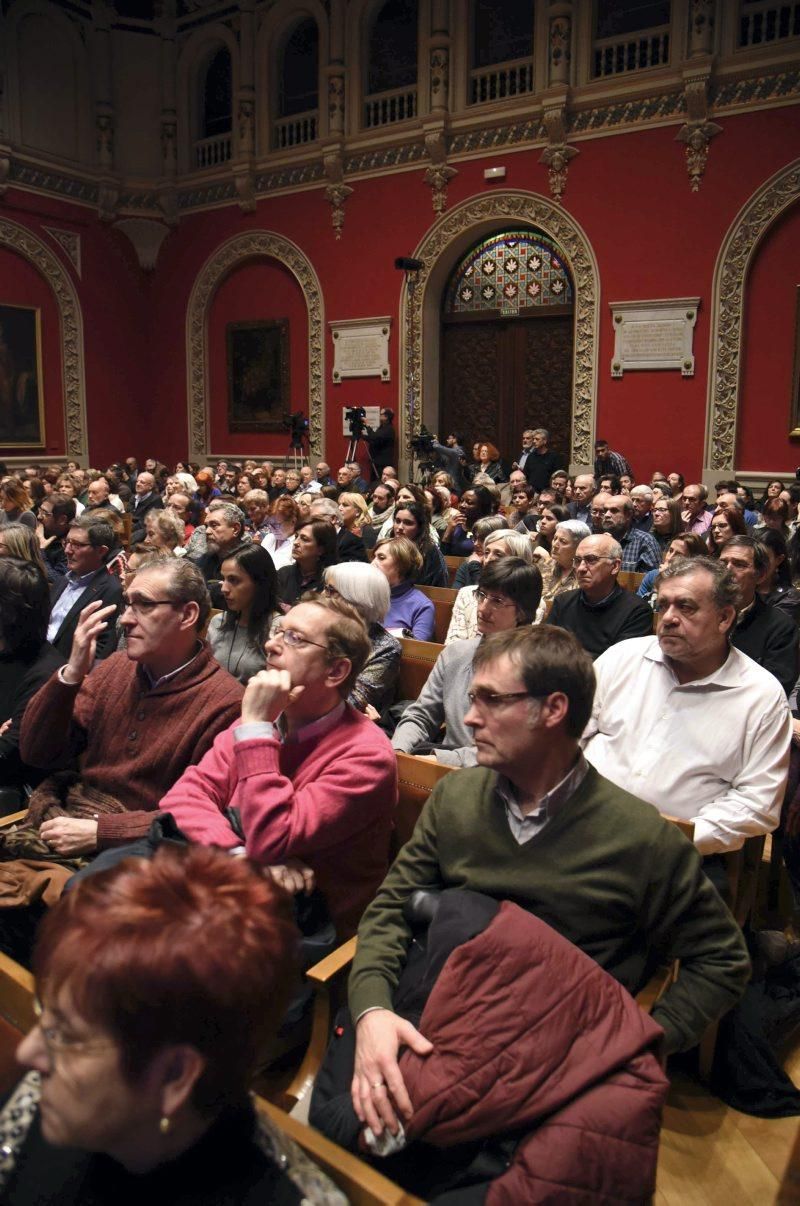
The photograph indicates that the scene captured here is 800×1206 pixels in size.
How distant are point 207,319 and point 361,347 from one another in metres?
3.34

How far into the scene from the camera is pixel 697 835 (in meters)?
2.12

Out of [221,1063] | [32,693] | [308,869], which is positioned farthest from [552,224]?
[221,1063]

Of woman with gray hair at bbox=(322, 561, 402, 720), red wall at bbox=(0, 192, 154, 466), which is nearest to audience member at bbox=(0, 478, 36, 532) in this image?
woman with gray hair at bbox=(322, 561, 402, 720)

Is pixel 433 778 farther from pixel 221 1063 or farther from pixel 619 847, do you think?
pixel 221 1063

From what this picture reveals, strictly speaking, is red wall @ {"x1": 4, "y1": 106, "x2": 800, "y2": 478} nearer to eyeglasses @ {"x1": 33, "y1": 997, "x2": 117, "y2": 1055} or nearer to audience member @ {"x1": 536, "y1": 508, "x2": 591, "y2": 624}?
audience member @ {"x1": 536, "y1": 508, "x2": 591, "y2": 624}

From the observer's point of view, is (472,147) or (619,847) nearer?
(619,847)

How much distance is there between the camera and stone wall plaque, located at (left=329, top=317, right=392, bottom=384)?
12.0m

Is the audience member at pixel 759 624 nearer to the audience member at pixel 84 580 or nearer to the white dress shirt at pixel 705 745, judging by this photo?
the white dress shirt at pixel 705 745

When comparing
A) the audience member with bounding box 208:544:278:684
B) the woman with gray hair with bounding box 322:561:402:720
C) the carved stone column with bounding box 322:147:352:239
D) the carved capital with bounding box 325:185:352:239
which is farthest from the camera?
the carved capital with bounding box 325:185:352:239

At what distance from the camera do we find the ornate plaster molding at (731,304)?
9.05m

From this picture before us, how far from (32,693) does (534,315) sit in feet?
32.6

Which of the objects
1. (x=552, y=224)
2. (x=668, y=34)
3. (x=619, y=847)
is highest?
(x=668, y=34)

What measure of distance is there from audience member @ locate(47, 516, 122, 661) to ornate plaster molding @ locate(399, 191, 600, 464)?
24.9 feet

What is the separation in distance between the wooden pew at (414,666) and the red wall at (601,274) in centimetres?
739
